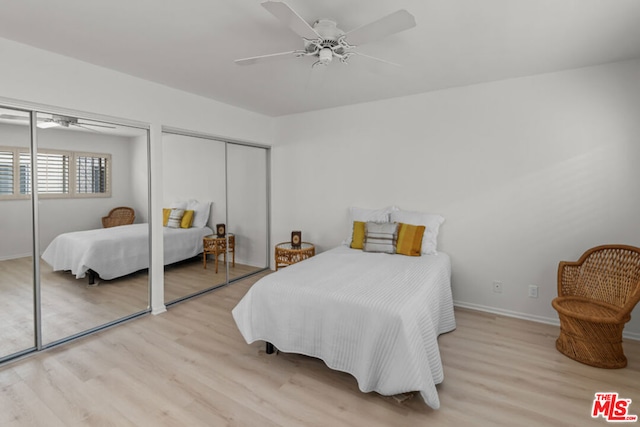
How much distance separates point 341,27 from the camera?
216 centimetres

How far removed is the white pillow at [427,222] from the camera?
3.47m

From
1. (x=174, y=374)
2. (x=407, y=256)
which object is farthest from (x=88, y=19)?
(x=407, y=256)

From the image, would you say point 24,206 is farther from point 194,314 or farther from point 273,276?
point 273,276

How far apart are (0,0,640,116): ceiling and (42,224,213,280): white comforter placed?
5.10 ft

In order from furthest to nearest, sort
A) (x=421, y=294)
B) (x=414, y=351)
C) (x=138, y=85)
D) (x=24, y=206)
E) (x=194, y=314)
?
(x=194, y=314), (x=138, y=85), (x=24, y=206), (x=421, y=294), (x=414, y=351)

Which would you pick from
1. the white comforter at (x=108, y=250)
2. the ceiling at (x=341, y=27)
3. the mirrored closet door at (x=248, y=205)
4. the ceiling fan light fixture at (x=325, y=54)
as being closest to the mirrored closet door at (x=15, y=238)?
the white comforter at (x=108, y=250)

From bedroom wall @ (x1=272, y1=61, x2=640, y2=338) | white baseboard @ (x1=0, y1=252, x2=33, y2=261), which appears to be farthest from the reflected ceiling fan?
bedroom wall @ (x1=272, y1=61, x2=640, y2=338)

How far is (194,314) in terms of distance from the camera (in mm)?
3318

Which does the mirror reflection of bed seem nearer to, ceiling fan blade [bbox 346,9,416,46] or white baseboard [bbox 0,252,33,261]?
white baseboard [bbox 0,252,33,261]

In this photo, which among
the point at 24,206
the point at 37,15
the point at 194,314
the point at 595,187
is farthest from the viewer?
the point at 194,314

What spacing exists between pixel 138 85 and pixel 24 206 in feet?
4.85

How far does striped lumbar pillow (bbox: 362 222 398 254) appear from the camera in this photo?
3443 millimetres

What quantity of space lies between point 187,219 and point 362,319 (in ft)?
8.61

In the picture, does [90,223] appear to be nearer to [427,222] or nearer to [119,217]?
[119,217]
